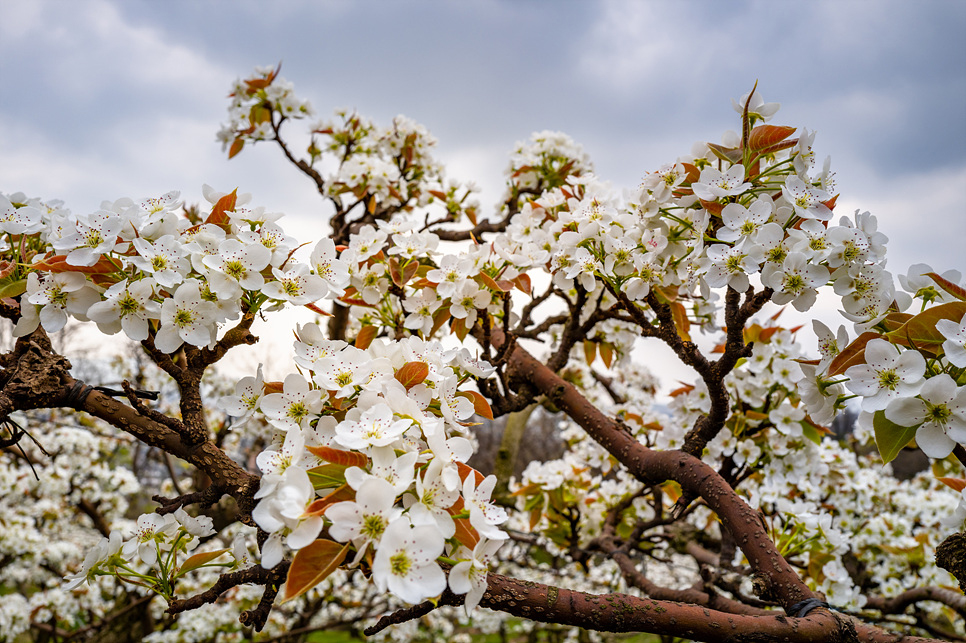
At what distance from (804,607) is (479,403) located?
751 millimetres

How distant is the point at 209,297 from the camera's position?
1.00 m

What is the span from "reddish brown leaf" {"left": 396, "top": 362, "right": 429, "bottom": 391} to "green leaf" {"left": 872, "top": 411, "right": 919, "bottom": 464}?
726 mm

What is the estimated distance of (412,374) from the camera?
91 centimetres

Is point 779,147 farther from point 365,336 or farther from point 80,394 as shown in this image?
point 80,394

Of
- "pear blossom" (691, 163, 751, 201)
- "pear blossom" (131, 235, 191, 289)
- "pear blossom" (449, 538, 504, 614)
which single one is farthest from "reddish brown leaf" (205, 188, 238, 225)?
"pear blossom" (691, 163, 751, 201)

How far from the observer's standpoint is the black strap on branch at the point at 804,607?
1088 mm

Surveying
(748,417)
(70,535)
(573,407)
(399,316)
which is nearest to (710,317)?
(748,417)

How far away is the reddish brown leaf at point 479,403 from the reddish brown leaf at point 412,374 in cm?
16

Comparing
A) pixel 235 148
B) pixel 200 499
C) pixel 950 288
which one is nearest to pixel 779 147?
pixel 950 288

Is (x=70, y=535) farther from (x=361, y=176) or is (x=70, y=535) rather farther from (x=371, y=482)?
(x=371, y=482)

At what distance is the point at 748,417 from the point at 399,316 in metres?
1.19

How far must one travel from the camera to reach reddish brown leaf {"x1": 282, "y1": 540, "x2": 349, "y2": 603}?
26.8 inches

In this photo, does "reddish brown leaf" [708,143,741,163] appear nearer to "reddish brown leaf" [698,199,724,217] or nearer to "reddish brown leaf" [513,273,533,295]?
"reddish brown leaf" [698,199,724,217]

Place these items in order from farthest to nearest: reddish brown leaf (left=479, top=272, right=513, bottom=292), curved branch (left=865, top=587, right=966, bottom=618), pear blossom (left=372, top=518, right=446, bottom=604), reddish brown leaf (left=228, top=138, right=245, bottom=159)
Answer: reddish brown leaf (left=228, top=138, right=245, bottom=159) → curved branch (left=865, top=587, right=966, bottom=618) → reddish brown leaf (left=479, top=272, right=513, bottom=292) → pear blossom (left=372, top=518, right=446, bottom=604)
